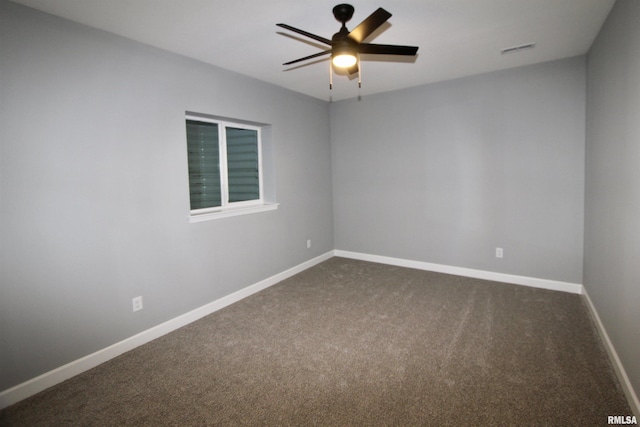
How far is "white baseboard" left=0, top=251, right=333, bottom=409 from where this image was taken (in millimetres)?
2098

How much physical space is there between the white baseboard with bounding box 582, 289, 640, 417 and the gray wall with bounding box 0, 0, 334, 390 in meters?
3.23

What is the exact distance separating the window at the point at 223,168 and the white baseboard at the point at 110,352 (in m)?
0.90

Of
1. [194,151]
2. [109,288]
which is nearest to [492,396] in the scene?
[109,288]

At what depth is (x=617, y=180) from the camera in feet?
7.38

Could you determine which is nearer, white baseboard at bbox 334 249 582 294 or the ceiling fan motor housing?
the ceiling fan motor housing

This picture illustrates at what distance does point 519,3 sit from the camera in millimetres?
2285

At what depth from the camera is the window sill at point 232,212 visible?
3246 millimetres

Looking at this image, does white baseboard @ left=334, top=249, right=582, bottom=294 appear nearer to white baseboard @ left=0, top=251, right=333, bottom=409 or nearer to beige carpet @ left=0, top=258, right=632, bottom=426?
beige carpet @ left=0, top=258, right=632, bottom=426

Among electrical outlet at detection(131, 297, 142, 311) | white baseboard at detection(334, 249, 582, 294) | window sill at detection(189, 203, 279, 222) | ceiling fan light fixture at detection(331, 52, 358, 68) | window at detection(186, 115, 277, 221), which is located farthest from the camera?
white baseboard at detection(334, 249, 582, 294)

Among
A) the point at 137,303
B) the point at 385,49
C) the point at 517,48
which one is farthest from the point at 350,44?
the point at 137,303

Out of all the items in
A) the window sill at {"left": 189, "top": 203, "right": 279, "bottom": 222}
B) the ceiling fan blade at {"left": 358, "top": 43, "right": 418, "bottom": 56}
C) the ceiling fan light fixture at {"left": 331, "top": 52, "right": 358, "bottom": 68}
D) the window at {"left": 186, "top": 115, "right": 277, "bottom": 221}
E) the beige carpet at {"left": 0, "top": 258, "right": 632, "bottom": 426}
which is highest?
the ceiling fan blade at {"left": 358, "top": 43, "right": 418, "bottom": 56}

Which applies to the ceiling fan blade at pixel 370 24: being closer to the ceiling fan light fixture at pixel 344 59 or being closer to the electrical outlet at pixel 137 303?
the ceiling fan light fixture at pixel 344 59

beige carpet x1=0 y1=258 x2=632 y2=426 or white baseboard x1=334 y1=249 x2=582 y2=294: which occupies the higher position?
white baseboard x1=334 y1=249 x2=582 y2=294

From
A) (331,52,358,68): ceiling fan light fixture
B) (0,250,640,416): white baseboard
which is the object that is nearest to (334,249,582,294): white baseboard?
(0,250,640,416): white baseboard
